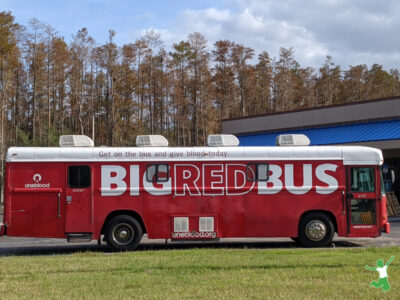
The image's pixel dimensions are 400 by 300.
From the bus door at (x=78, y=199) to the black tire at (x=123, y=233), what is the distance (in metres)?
0.58

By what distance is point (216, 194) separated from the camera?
47.1ft

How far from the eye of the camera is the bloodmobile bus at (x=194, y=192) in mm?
13984

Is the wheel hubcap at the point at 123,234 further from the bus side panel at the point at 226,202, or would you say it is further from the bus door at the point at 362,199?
the bus door at the point at 362,199

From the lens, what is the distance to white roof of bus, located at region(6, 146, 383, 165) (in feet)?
46.2

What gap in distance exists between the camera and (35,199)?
1395cm

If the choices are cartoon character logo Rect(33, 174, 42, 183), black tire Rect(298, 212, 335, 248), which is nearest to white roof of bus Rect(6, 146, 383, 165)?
cartoon character logo Rect(33, 174, 42, 183)

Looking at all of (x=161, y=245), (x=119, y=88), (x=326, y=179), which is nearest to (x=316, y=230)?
(x=326, y=179)

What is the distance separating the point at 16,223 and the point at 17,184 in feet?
3.42

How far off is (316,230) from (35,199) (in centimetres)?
777

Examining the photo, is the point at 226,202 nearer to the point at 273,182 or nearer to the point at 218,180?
the point at 218,180

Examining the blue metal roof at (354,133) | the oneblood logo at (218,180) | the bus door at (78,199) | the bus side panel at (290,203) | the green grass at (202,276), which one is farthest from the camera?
the blue metal roof at (354,133)

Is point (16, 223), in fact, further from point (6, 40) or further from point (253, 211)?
point (6, 40)

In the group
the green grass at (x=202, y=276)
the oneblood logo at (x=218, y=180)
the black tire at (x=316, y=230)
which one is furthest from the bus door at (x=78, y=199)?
the black tire at (x=316, y=230)

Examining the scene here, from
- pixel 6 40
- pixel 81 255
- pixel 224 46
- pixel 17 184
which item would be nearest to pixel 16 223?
pixel 17 184
